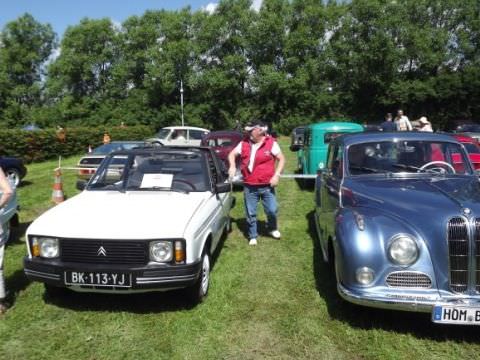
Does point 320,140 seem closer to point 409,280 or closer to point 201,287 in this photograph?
point 201,287

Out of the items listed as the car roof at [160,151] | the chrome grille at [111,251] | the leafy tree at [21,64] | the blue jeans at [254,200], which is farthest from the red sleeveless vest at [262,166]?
the leafy tree at [21,64]

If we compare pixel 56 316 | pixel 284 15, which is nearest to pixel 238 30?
pixel 284 15

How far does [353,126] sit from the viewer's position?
11922mm

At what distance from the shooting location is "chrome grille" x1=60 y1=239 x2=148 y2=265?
4.28 meters

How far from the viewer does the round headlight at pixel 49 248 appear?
4410mm

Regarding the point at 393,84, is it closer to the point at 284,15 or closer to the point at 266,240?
the point at 284,15

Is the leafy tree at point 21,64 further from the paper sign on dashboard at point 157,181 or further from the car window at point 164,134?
the paper sign on dashboard at point 157,181

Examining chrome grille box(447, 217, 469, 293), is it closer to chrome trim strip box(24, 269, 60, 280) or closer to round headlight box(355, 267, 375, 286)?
round headlight box(355, 267, 375, 286)

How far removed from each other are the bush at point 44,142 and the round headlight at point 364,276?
63.4 ft

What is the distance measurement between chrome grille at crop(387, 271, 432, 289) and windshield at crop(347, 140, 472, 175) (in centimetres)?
174

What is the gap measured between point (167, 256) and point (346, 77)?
141 ft

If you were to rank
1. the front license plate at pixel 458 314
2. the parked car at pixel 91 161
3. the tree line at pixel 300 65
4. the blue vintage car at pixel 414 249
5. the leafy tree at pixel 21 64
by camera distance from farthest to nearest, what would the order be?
the leafy tree at pixel 21 64, the tree line at pixel 300 65, the parked car at pixel 91 161, the blue vintage car at pixel 414 249, the front license plate at pixel 458 314

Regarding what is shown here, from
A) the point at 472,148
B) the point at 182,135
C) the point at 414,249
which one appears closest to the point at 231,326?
the point at 414,249

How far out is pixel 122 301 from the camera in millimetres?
4910
